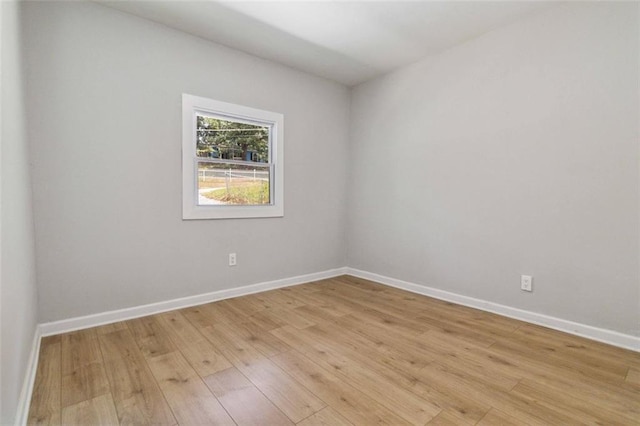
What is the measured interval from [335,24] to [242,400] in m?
2.78

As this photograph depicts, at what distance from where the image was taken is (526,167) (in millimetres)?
2445

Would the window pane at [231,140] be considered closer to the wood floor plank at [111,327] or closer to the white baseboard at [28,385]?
the wood floor plank at [111,327]

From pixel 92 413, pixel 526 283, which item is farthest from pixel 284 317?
pixel 526 283

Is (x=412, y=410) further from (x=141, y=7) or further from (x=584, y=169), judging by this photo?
(x=141, y=7)

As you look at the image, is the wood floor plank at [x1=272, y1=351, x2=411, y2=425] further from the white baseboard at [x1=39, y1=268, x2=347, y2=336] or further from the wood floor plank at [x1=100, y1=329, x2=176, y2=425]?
the white baseboard at [x1=39, y1=268, x2=347, y2=336]

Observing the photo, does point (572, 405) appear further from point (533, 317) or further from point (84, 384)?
point (84, 384)

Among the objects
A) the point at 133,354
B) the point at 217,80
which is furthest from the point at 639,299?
the point at 217,80

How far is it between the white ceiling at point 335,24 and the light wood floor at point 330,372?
244cm

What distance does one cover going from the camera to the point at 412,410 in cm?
138

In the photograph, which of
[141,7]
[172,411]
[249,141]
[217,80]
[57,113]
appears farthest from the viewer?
[249,141]

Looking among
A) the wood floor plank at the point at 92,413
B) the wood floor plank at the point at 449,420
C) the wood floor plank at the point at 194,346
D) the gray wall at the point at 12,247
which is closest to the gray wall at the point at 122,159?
the wood floor plank at the point at 194,346

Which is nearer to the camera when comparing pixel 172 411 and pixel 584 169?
pixel 172 411

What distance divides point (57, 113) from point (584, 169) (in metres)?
3.77

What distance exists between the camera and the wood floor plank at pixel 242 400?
1.32 meters
